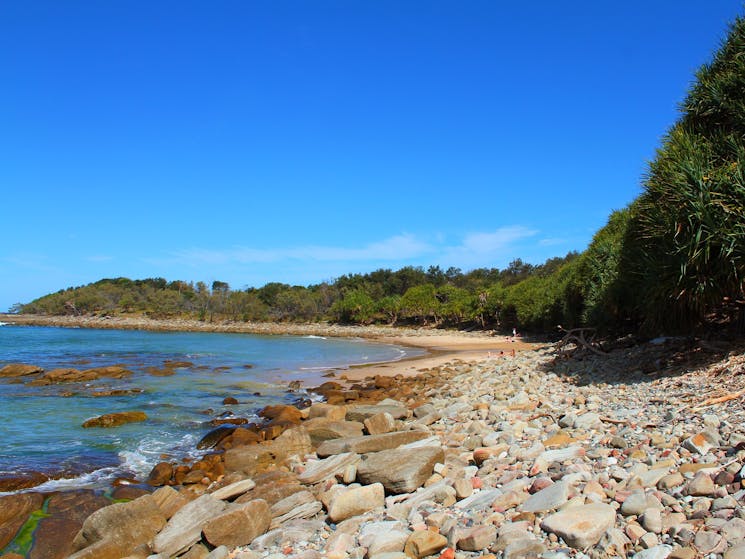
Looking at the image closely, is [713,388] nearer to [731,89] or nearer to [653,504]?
[653,504]

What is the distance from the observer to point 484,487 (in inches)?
254

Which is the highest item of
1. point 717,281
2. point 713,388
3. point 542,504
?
point 717,281

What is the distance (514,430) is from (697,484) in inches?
164

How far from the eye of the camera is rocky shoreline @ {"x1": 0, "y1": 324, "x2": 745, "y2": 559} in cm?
456

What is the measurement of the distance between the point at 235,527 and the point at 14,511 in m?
4.42

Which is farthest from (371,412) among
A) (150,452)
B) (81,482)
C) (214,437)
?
(81,482)

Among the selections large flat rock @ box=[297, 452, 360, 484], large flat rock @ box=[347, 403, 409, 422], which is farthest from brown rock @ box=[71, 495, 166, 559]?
large flat rock @ box=[347, 403, 409, 422]

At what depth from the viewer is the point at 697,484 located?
4750 millimetres

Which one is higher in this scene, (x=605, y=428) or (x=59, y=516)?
(x=605, y=428)

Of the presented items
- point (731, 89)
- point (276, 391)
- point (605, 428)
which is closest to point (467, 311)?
point (276, 391)

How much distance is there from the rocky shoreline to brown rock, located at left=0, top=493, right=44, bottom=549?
24mm

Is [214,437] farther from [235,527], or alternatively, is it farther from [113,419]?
[235,527]

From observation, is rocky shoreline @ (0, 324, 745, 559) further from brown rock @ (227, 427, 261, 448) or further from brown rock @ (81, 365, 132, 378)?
brown rock @ (81, 365, 132, 378)

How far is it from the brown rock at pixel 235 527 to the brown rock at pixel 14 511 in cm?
358
